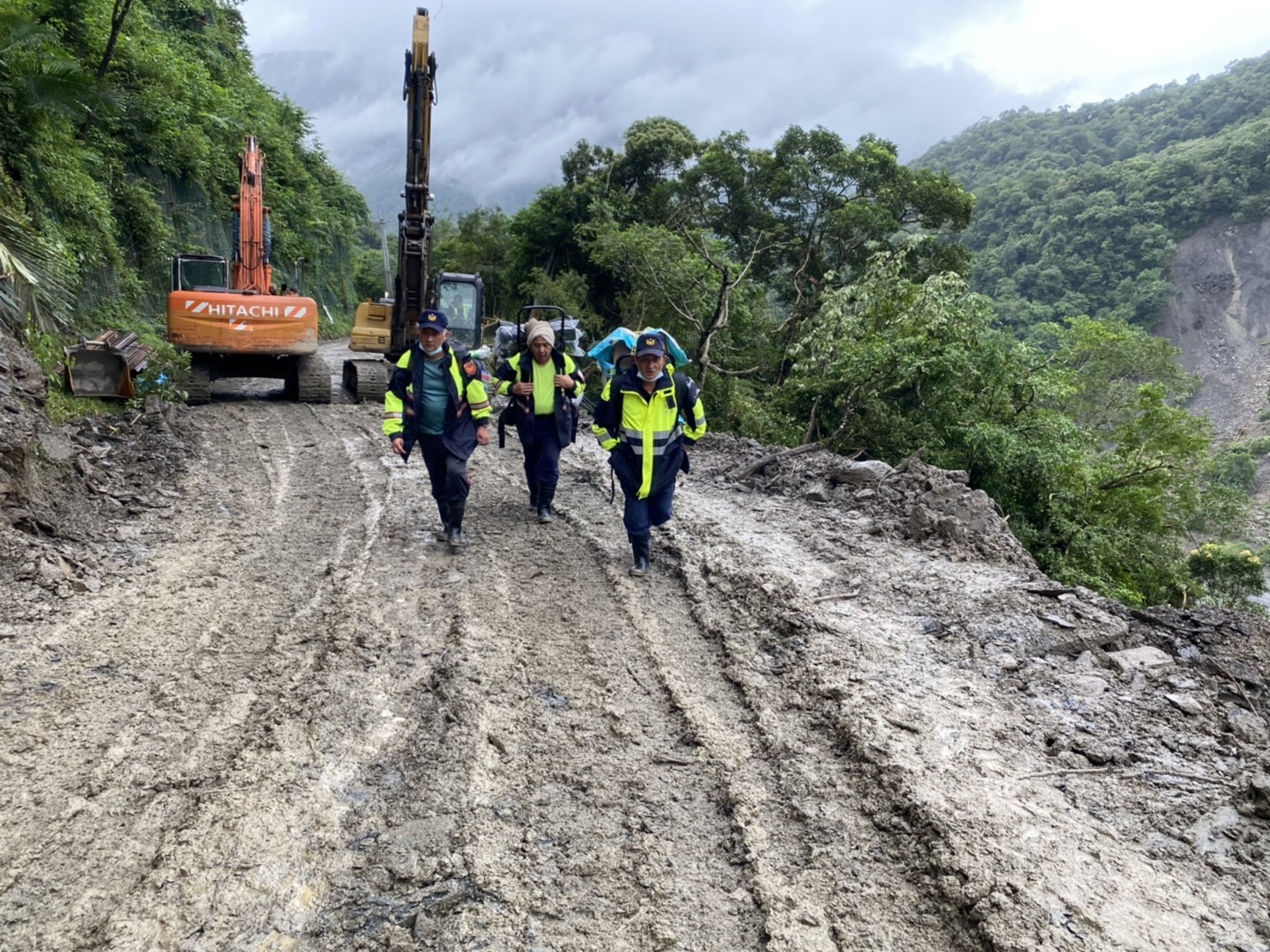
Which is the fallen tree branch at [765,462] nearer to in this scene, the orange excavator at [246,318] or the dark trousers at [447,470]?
the dark trousers at [447,470]

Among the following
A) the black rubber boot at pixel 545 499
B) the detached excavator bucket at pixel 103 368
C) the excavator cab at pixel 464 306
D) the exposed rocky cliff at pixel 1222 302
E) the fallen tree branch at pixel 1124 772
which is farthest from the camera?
the exposed rocky cliff at pixel 1222 302

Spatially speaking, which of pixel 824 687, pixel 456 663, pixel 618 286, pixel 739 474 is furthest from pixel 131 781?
pixel 618 286

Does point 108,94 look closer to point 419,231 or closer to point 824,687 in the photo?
point 419,231

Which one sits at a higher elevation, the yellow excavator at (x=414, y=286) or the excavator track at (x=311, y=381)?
the yellow excavator at (x=414, y=286)

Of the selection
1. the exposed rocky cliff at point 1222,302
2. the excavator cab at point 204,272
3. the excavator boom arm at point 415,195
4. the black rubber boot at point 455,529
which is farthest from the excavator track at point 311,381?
the exposed rocky cliff at point 1222,302

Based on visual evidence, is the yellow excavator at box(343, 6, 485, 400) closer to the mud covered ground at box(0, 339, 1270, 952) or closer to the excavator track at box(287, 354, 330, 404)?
the excavator track at box(287, 354, 330, 404)

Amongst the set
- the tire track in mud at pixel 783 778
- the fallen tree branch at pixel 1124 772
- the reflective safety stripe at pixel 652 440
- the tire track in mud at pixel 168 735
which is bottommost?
the tire track in mud at pixel 168 735

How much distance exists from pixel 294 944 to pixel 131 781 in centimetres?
117

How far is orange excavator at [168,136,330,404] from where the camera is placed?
11.4 m

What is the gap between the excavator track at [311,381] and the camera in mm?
12727

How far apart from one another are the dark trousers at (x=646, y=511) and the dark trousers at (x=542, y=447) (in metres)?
1.30

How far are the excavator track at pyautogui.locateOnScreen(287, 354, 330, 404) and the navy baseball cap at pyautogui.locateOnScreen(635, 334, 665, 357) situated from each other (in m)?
9.03

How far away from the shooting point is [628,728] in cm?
342

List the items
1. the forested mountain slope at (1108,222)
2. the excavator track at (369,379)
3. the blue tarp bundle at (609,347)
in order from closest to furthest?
Result: the blue tarp bundle at (609,347), the excavator track at (369,379), the forested mountain slope at (1108,222)
